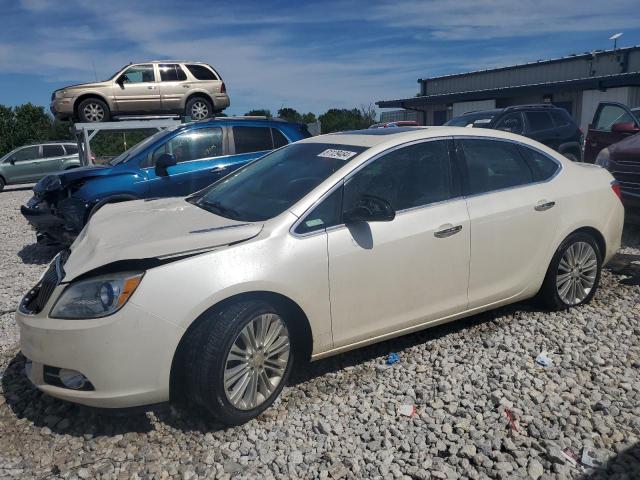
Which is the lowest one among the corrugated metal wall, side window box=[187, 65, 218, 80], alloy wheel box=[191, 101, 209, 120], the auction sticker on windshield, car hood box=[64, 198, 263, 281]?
car hood box=[64, 198, 263, 281]

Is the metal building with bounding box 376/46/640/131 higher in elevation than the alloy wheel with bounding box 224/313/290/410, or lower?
higher

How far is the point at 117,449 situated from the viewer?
10.1 feet

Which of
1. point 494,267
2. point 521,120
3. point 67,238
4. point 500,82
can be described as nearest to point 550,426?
point 494,267

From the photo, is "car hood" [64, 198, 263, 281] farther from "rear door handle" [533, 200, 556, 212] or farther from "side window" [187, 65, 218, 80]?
"side window" [187, 65, 218, 80]

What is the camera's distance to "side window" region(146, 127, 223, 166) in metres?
7.46

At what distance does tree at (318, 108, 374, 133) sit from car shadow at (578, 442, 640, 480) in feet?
105

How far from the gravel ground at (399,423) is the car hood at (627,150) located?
134 inches

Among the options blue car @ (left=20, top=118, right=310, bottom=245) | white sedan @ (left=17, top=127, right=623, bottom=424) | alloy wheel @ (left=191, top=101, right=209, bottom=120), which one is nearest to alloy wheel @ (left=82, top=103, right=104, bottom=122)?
alloy wheel @ (left=191, top=101, right=209, bottom=120)

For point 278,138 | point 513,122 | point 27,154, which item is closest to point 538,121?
point 513,122

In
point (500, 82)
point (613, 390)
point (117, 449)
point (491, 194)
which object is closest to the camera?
point (117, 449)

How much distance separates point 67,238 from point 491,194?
5.12 meters

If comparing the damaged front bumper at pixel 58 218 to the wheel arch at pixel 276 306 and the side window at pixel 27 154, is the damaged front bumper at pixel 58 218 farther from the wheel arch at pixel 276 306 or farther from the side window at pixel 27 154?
the side window at pixel 27 154

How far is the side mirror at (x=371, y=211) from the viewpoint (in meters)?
3.48

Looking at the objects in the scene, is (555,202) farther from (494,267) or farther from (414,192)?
(414,192)
